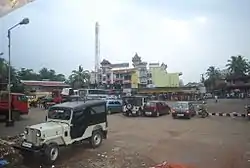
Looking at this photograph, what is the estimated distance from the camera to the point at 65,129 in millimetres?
3412

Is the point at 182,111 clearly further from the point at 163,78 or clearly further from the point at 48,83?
the point at 48,83

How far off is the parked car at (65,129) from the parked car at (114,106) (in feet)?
0.80

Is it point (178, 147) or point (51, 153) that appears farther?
point (178, 147)

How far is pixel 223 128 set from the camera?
3.37 m

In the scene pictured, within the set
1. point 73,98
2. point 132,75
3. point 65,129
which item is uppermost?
point 132,75

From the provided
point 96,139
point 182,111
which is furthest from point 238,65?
point 96,139

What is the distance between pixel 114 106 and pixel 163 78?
125 centimetres

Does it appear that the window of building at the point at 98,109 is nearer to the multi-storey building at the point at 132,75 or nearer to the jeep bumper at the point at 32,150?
the multi-storey building at the point at 132,75

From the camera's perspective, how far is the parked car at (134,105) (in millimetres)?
4449

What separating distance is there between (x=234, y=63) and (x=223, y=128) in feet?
2.47

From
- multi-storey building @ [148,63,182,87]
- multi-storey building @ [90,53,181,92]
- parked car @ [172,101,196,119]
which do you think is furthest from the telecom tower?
parked car @ [172,101,196,119]

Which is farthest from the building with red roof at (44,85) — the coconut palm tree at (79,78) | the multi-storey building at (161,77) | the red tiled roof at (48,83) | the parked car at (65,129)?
the multi-storey building at (161,77)

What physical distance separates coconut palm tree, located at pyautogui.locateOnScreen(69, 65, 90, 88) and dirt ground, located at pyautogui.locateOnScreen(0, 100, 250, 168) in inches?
21.6

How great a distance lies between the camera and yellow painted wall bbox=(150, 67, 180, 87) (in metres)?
3.45
